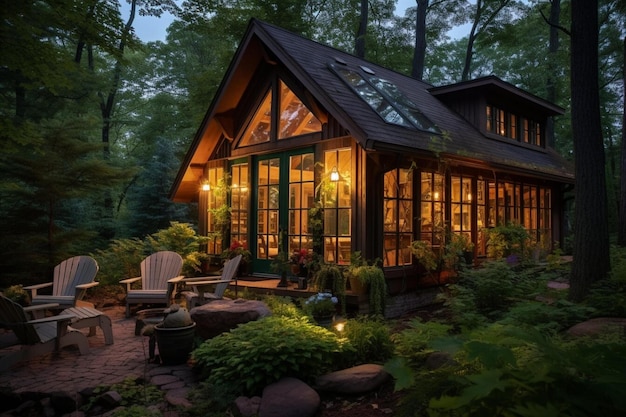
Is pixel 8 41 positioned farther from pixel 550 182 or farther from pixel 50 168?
pixel 550 182

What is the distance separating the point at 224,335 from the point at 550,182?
1064 cm

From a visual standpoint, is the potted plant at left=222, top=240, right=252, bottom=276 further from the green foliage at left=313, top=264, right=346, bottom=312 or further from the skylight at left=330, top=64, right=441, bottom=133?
the skylight at left=330, top=64, right=441, bottom=133

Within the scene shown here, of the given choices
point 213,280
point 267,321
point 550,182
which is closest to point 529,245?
point 550,182

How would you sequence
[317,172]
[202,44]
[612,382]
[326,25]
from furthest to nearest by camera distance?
[202,44], [326,25], [317,172], [612,382]

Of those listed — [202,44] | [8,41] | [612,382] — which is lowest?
[612,382]

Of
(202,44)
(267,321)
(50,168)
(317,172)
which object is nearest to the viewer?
(267,321)

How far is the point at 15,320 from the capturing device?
419cm

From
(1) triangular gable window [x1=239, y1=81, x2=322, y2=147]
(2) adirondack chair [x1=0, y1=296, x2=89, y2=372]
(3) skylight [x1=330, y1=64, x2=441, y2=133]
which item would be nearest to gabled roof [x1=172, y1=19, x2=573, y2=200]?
(3) skylight [x1=330, y1=64, x2=441, y2=133]

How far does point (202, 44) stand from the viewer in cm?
1834

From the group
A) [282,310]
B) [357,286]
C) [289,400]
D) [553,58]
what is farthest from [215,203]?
[553,58]

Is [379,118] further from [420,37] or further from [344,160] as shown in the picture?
[420,37]

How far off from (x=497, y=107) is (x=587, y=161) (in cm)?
622

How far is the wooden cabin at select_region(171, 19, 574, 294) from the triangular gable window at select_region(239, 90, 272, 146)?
22 mm

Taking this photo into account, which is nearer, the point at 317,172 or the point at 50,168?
the point at 317,172
